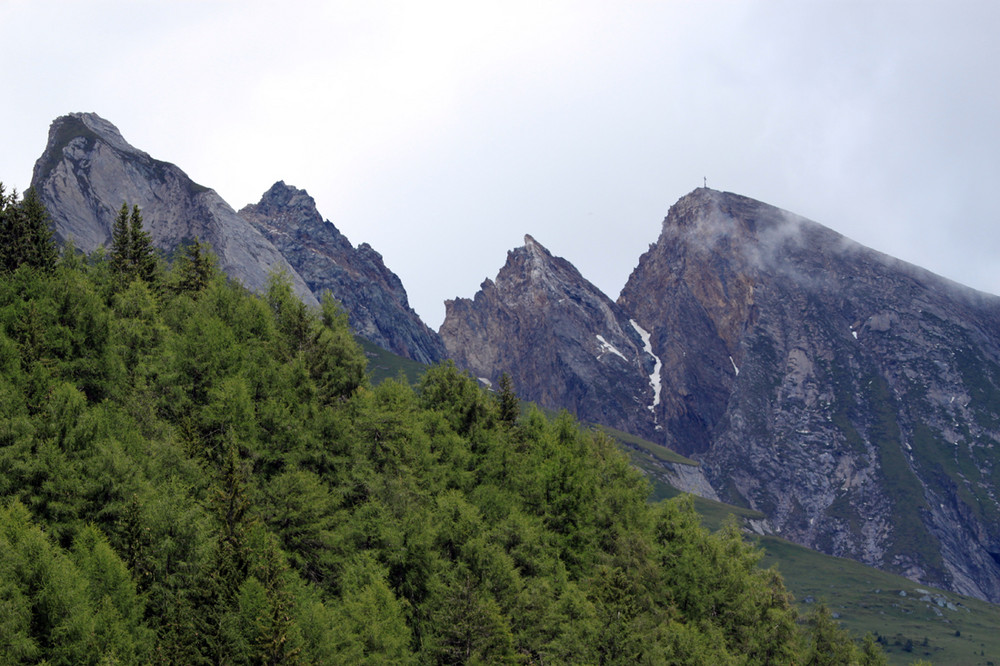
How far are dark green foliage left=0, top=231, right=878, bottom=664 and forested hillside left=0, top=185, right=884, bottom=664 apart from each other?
0.20 metres

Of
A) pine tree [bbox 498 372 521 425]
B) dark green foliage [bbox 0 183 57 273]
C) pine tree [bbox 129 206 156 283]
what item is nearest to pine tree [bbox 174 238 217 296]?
A: pine tree [bbox 129 206 156 283]

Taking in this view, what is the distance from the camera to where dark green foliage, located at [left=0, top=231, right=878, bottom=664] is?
51844 millimetres

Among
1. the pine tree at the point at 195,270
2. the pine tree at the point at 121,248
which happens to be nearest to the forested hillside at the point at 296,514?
the pine tree at the point at 195,270

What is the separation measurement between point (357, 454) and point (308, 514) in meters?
13.0

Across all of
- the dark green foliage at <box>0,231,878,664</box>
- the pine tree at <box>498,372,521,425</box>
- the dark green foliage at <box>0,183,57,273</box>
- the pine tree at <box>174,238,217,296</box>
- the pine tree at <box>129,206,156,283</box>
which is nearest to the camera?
the dark green foliage at <box>0,231,878,664</box>

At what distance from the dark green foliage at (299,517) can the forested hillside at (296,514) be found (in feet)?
0.65

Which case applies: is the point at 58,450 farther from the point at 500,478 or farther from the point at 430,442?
the point at 500,478

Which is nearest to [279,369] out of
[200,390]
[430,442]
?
[200,390]

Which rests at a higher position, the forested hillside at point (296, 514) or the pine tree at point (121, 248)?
the pine tree at point (121, 248)

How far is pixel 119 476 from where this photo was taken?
58938mm

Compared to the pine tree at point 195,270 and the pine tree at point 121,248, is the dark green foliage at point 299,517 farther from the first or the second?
the pine tree at point 195,270

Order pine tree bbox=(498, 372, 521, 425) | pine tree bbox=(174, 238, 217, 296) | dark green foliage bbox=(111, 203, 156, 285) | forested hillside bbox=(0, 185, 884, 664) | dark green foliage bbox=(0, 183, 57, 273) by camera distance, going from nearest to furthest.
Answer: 1. forested hillside bbox=(0, 185, 884, 664)
2. dark green foliage bbox=(0, 183, 57, 273)
3. pine tree bbox=(498, 372, 521, 425)
4. dark green foliage bbox=(111, 203, 156, 285)
5. pine tree bbox=(174, 238, 217, 296)

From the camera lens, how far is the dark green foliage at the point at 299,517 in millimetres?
51844

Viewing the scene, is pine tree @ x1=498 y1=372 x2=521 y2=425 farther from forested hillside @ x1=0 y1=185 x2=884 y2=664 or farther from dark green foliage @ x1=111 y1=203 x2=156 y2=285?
dark green foliage @ x1=111 y1=203 x2=156 y2=285
